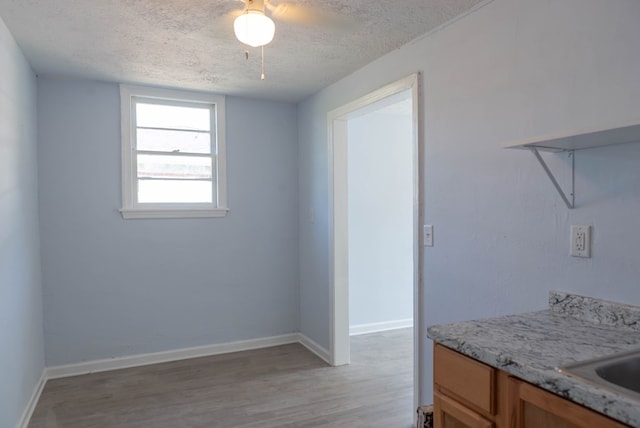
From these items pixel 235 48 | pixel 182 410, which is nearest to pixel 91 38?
pixel 235 48

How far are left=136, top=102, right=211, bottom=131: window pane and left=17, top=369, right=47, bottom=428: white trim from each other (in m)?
2.14

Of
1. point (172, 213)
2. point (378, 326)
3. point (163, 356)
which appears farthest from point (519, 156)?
point (163, 356)

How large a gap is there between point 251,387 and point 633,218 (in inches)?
104

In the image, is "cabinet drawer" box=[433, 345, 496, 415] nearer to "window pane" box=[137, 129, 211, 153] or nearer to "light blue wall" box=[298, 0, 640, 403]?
"light blue wall" box=[298, 0, 640, 403]

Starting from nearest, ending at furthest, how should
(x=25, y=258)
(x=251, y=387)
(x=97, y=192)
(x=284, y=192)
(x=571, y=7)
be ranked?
(x=571, y=7) < (x=25, y=258) < (x=251, y=387) < (x=97, y=192) < (x=284, y=192)

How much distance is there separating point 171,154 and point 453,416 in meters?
3.16

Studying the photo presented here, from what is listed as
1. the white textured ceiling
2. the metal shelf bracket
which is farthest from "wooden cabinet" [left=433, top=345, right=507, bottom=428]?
the white textured ceiling

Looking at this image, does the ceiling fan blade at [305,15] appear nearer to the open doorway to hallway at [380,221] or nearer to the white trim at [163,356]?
the open doorway to hallway at [380,221]

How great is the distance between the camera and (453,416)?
1.46m

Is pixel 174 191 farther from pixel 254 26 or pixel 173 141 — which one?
pixel 254 26

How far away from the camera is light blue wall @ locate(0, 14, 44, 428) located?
228 centimetres

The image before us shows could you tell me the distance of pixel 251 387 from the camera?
3146 mm

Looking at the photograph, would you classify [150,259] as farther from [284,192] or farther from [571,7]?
[571,7]

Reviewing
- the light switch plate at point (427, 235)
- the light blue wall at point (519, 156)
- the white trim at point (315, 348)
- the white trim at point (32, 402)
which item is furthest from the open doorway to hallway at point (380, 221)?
the white trim at point (32, 402)
